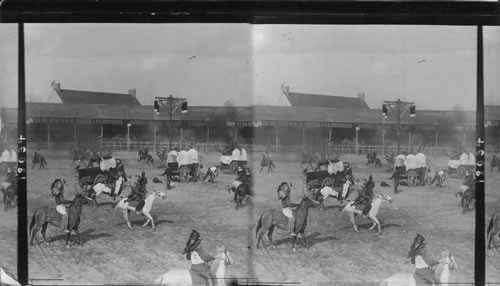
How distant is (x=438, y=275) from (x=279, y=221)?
1.19 m

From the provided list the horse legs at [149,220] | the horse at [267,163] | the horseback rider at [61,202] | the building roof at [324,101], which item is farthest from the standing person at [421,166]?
the horseback rider at [61,202]

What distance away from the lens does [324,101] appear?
4.30 m

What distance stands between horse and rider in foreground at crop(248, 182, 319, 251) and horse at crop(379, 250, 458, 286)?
2.14 feet

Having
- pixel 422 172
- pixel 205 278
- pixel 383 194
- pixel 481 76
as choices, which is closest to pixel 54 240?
pixel 205 278

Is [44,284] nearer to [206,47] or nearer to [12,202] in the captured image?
[12,202]

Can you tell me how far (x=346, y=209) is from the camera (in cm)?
434

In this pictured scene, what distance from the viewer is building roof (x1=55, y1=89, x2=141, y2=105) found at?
433cm

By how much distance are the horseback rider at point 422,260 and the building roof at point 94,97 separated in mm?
2213

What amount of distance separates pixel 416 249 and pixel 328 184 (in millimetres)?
766

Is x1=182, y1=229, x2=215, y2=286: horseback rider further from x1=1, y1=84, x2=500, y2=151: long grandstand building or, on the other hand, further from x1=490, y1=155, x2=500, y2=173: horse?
x1=490, y1=155, x2=500, y2=173: horse

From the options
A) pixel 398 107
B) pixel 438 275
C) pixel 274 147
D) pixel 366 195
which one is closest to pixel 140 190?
pixel 274 147

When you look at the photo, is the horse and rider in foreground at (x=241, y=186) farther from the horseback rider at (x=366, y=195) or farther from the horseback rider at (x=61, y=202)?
the horseback rider at (x=61, y=202)

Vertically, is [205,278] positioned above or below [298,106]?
below

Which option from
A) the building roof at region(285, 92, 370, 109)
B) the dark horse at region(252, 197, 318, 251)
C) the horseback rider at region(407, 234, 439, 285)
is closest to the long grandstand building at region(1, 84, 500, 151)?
the building roof at region(285, 92, 370, 109)
